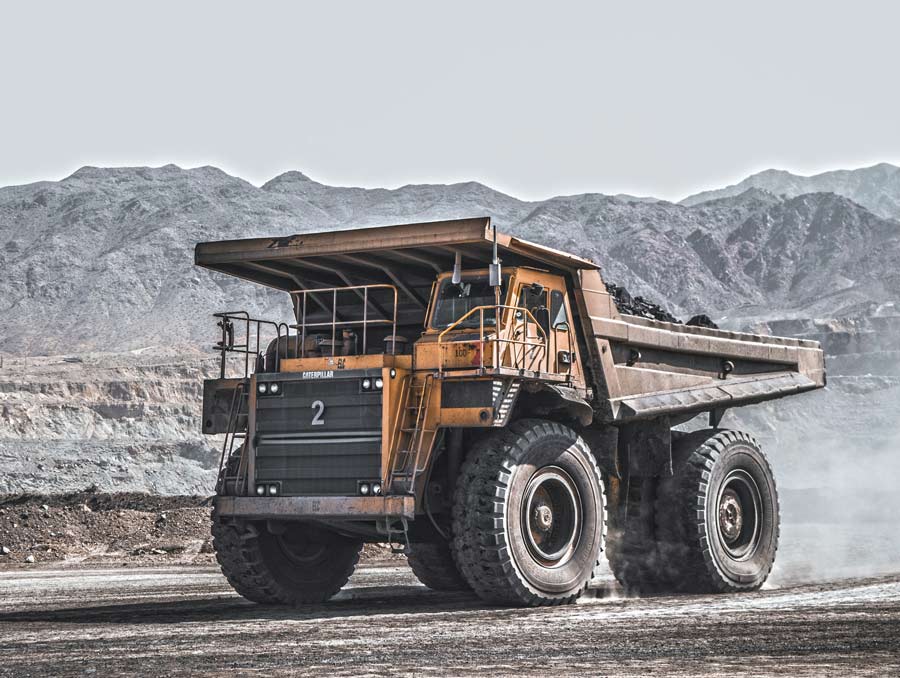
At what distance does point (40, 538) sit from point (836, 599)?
16.2m

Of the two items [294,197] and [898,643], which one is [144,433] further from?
[294,197]

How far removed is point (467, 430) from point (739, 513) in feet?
14.0

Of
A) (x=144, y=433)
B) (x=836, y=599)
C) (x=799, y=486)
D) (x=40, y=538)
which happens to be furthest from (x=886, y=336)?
(x=836, y=599)

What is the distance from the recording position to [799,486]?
49.7 metres

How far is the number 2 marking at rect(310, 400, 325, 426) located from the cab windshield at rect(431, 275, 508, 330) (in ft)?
4.41

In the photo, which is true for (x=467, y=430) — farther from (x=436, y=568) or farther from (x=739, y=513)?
(x=739, y=513)

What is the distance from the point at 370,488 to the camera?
1229 cm

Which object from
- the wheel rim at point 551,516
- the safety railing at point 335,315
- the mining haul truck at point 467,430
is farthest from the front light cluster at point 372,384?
the wheel rim at point 551,516

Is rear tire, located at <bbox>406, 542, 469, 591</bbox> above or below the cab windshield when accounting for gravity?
below

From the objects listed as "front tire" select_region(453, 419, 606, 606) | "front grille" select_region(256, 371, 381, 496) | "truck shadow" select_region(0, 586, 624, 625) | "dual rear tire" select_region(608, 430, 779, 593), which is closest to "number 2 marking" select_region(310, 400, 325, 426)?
"front grille" select_region(256, 371, 381, 496)

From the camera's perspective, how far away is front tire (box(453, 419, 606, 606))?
1205 centimetres

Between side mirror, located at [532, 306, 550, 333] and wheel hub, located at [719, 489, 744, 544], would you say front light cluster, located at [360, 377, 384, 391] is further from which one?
wheel hub, located at [719, 489, 744, 544]

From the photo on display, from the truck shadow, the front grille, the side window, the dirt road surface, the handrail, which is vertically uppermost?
the side window

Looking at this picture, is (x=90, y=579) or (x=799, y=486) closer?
(x=90, y=579)
